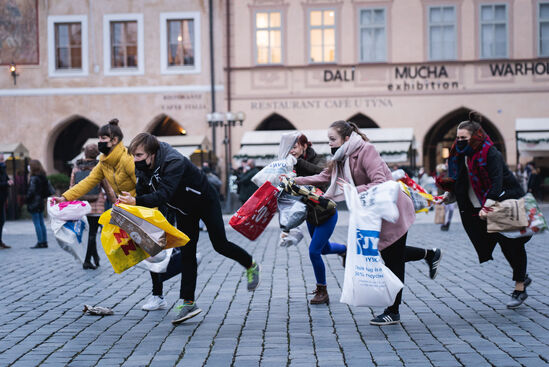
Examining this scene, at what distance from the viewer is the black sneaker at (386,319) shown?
19.7 ft

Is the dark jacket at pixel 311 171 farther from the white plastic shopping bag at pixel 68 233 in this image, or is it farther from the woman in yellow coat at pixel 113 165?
the white plastic shopping bag at pixel 68 233

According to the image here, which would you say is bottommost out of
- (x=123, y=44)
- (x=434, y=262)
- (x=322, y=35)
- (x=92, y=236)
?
(x=92, y=236)

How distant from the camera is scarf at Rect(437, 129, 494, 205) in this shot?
21.3 ft

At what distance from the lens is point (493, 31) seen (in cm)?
2689

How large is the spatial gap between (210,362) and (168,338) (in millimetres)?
864

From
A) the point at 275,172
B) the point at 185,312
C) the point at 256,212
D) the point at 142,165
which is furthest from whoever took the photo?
the point at 275,172

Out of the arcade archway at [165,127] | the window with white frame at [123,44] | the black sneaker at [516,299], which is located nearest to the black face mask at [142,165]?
the black sneaker at [516,299]

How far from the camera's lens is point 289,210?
675cm

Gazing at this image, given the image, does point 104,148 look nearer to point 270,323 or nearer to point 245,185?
point 270,323

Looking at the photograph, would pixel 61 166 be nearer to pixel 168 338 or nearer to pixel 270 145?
pixel 270 145

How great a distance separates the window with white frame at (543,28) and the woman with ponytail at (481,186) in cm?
2190

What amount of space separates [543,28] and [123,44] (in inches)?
604

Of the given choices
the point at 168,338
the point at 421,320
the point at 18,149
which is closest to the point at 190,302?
the point at 168,338

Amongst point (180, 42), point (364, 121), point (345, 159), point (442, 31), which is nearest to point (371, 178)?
point (345, 159)
